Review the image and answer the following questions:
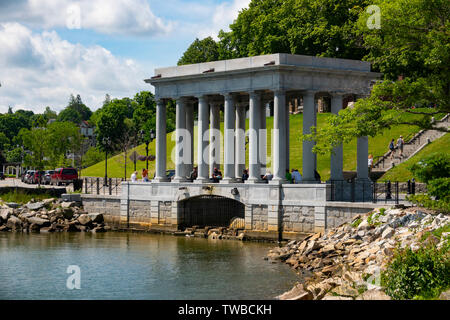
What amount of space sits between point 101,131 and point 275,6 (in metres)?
72.7

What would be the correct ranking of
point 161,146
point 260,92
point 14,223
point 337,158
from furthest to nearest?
point 14,223
point 161,146
point 260,92
point 337,158

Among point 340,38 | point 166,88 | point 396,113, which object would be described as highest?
point 340,38

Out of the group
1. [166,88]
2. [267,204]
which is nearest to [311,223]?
[267,204]

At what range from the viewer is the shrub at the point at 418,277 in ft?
65.6

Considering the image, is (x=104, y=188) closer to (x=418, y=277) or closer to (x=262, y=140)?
(x=262, y=140)

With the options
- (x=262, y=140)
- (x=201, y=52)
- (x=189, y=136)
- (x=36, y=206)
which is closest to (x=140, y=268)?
(x=262, y=140)

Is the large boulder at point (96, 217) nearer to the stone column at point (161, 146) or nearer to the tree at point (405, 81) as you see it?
the stone column at point (161, 146)

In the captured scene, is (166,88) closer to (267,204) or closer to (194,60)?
(267,204)

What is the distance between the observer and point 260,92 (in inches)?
1775

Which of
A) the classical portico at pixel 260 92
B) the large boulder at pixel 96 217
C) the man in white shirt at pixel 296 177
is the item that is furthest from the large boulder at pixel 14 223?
the man in white shirt at pixel 296 177

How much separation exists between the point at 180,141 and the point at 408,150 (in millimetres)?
20826

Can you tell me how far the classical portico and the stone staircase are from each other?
13384 millimetres

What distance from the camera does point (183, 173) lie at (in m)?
48.8

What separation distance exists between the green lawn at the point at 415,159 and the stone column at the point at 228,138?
13.7 m
